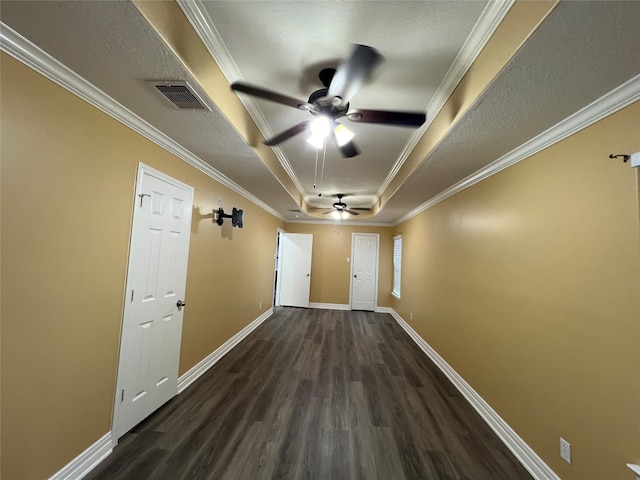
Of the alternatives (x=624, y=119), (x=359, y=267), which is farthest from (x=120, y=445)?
(x=359, y=267)

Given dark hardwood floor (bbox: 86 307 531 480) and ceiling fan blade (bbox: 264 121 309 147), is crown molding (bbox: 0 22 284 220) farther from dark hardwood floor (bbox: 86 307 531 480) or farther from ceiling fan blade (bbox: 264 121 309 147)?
dark hardwood floor (bbox: 86 307 531 480)

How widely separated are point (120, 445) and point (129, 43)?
8.43ft

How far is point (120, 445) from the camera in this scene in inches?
70.2

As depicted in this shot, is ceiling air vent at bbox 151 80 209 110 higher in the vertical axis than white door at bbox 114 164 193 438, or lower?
higher

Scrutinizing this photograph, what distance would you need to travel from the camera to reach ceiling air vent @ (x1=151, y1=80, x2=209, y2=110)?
4.59ft

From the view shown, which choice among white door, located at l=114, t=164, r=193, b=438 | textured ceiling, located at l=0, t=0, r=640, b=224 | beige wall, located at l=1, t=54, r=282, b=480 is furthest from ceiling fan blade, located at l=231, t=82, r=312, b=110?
white door, located at l=114, t=164, r=193, b=438

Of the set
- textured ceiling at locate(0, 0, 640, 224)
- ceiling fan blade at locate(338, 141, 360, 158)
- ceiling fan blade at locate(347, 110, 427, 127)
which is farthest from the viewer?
ceiling fan blade at locate(338, 141, 360, 158)

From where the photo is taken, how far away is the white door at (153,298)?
1.86m

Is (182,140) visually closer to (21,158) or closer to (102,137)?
(102,137)

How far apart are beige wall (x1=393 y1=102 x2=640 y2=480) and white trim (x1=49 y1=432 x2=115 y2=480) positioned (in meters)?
2.97

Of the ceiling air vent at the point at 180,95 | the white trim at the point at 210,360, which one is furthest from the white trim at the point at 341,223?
the ceiling air vent at the point at 180,95

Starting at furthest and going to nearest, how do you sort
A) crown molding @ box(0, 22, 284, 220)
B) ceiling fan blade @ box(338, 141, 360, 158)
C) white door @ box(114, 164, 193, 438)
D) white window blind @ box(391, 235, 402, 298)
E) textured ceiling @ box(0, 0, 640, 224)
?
white window blind @ box(391, 235, 402, 298), ceiling fan blade @ box(338, 141, 360, 158), white door @ box(114, 164, 193, 438), crown molding @ box(0, 22, 284, 220), textured ceiling @ box(0, 0, 640, 224)

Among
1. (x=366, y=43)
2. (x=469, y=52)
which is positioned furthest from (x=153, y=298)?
(x=469, y=52)

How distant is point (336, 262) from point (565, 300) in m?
5.19
